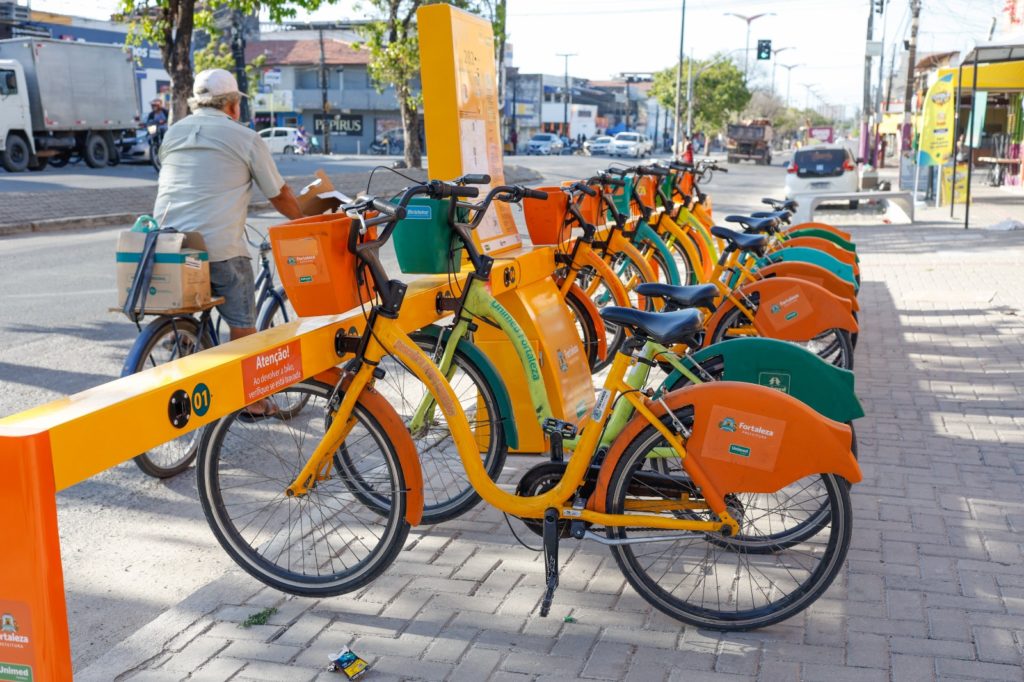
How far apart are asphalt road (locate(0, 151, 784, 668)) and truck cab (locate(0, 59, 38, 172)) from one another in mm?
16733

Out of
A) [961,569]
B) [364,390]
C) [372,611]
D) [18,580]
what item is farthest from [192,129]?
[961,569]

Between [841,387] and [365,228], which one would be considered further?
[841,387]

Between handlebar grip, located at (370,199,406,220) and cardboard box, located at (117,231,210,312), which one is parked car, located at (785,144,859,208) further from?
handlebar grip, located at (370,199,406,220)

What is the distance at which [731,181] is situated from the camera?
39250 mm

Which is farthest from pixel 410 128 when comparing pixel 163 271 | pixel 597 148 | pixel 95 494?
pixel 597 148

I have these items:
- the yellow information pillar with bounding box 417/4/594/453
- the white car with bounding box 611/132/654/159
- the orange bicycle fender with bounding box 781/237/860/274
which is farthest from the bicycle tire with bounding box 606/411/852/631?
the white car with bounding box 611/132/654/159

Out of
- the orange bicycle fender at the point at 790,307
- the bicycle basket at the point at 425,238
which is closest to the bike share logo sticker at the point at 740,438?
the bicycle basket at the point at 425,238

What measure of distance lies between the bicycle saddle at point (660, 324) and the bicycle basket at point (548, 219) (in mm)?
2261

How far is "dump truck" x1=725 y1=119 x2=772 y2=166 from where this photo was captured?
6128 centimetres

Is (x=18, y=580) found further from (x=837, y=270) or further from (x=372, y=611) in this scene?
(x=837, y=270)

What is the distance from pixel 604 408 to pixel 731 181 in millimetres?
37230

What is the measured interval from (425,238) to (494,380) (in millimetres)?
666

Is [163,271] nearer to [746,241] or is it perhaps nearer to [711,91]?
[746,241]

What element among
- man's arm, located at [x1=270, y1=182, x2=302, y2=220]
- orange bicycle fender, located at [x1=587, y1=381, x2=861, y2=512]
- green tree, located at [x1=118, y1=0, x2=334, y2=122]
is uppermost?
green tree, located at [x1=118, y1=0, x2=334, y2=122]
